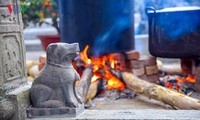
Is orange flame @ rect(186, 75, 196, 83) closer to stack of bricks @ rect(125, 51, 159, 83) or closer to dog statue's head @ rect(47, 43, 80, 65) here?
stack of bricks @ rect(125, 51, 159, 83)

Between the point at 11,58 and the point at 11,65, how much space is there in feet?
0.17

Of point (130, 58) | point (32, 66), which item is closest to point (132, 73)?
point (130, 58)

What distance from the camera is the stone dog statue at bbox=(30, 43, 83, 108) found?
2328mm

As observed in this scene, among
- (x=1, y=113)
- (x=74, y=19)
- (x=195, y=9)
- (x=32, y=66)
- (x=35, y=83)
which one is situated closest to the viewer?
(x=1, y=113)

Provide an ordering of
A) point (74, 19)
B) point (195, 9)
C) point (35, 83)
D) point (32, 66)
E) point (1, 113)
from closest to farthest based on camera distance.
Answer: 1. point (1, 113)
2. point (35, 83)
3. point (195, 9)
4. point (74, 19)
5. point (32, 66)

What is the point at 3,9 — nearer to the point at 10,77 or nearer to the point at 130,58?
the point at 10,77

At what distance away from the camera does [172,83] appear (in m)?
4.38

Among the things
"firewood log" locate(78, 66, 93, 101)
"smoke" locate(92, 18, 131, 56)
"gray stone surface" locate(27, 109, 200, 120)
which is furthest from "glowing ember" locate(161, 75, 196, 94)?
"gray stone surface" locate(27, 109, 200, 120)

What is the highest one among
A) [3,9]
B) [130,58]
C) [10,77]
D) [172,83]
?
[3,9]

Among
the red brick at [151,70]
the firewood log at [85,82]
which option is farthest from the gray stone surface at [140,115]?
the red brick at [151,70]

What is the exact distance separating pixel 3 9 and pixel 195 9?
7.57 ft

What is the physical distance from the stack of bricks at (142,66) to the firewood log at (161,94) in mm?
247

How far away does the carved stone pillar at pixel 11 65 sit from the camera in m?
2.31

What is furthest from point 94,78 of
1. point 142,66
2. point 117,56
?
point 142,66
